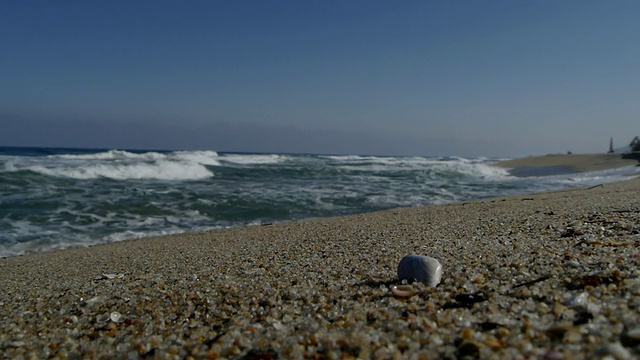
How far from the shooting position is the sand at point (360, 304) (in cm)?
169

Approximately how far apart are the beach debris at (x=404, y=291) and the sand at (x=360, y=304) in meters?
0.05

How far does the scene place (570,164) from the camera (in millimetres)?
24672

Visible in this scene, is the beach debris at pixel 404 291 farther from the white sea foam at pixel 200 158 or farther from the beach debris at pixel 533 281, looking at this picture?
the white sea foam at pixel 200 158

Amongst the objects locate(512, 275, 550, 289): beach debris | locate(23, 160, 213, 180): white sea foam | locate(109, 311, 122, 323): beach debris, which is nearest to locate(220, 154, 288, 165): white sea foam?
locate(23, 160, 213, 180): white sea foam

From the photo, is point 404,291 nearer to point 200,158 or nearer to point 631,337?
point 631,337

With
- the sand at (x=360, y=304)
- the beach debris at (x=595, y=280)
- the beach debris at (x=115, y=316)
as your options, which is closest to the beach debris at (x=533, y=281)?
the sand at (x=360, y=304)

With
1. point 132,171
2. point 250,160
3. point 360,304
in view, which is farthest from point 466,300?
point 250,160

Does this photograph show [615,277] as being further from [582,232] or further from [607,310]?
[582,232]

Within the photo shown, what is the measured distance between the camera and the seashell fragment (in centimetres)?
250

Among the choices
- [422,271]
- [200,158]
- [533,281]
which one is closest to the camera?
[533,281]

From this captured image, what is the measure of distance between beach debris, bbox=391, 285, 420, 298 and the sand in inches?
1.8

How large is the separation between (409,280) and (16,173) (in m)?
19.8

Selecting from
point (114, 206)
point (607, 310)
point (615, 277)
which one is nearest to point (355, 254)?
point (615, 277)

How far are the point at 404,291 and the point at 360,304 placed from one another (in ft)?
0.80
